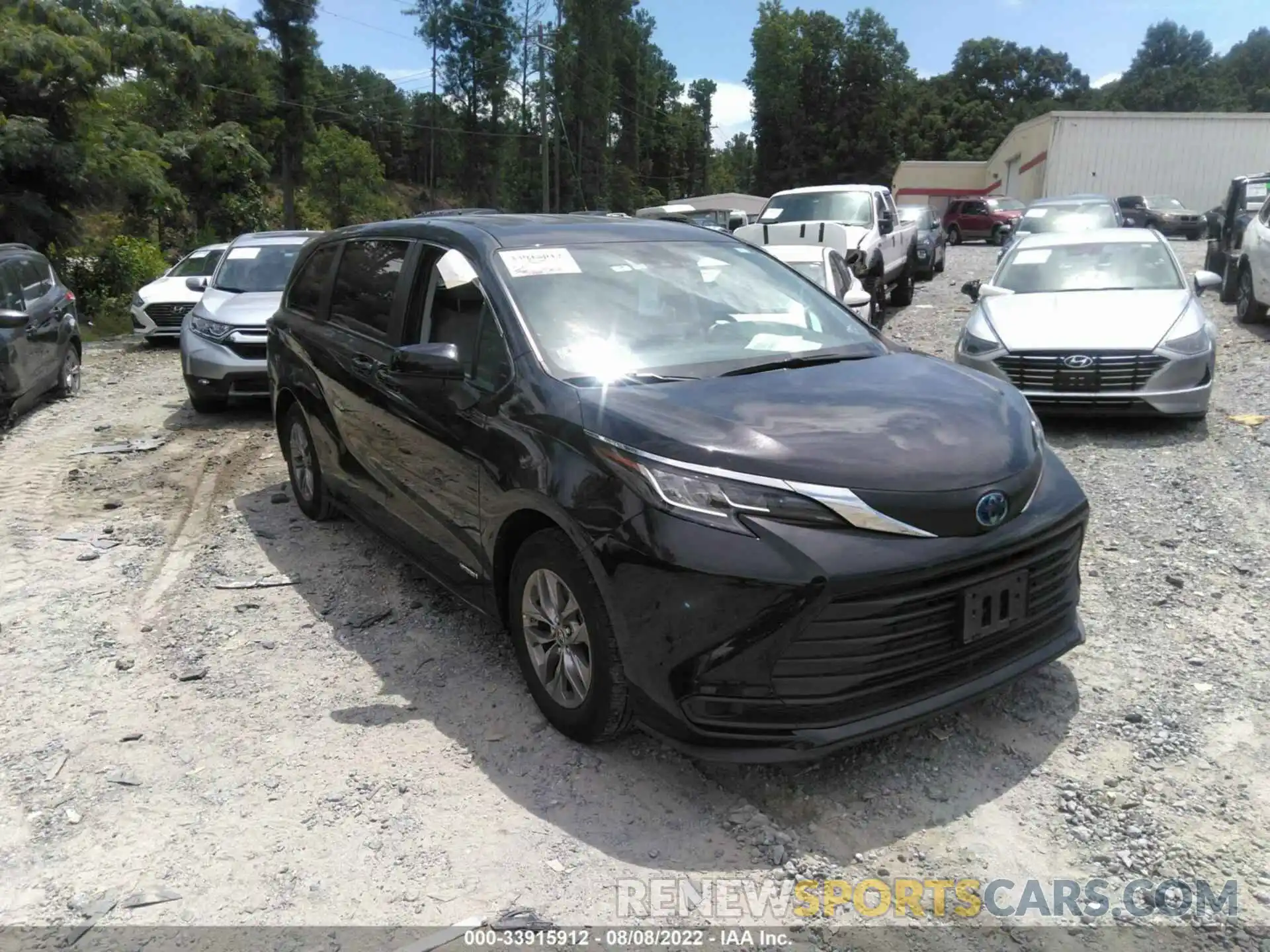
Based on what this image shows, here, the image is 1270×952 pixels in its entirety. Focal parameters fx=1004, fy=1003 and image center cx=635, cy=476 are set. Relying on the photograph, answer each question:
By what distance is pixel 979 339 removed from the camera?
8.02 meters

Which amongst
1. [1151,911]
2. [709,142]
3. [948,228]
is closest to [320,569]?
[1151,911]

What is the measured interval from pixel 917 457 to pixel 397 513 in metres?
2.62

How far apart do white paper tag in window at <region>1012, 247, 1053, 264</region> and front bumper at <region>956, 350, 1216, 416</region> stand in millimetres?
2195

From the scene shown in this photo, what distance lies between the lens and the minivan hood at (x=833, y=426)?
3082mm

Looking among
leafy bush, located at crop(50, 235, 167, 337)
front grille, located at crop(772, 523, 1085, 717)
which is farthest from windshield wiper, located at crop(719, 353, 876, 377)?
leafy bush, located at crop(50, 235, 167, 337)

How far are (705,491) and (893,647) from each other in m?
0.73

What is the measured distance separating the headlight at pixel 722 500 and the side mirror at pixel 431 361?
114cm

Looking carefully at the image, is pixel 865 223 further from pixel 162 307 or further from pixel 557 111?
pixel 557 111

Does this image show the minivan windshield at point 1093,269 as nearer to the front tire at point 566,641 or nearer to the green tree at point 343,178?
the front tire at point 566,641

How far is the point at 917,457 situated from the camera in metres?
3.15

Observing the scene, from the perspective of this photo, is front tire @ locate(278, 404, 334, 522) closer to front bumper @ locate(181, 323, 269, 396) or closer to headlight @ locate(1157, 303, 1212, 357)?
front bumper @ locate(181, 323, 269, 396)

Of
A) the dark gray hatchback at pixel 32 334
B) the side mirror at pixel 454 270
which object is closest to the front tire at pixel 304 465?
the side mirror at pixel 454 270

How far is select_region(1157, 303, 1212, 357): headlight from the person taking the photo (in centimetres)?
726

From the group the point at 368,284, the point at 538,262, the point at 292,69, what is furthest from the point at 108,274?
the point at 292,69
